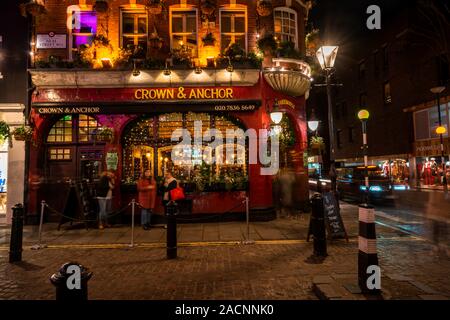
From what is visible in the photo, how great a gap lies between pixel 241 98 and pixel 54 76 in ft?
21.0

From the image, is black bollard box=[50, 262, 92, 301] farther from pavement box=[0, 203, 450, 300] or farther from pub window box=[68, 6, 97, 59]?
pub window box=[68, 6, 97, 59]

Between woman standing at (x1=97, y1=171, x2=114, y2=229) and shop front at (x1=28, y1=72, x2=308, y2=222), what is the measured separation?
0.98 m

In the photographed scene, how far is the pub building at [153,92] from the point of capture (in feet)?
41.0

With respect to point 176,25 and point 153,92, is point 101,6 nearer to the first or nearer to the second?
point 176,25

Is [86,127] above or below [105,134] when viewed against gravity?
above

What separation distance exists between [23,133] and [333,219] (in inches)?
396

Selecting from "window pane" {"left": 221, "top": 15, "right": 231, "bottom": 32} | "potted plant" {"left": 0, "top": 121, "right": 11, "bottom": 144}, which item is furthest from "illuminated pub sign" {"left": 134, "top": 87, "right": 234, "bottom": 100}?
"potted plant" {"left": 0, "top": 121, "right": 11, "bottom": 144}

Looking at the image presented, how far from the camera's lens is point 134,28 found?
44.1 ft

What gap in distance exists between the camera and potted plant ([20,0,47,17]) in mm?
11961

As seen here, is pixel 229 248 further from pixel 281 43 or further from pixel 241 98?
pixel 281 43

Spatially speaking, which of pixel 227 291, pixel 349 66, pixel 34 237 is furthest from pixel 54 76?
pixel 349 66

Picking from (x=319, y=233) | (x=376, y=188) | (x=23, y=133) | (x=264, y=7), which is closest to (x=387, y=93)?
(x=376, y=188)

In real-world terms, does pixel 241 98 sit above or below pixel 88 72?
below

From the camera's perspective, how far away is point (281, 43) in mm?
13352
